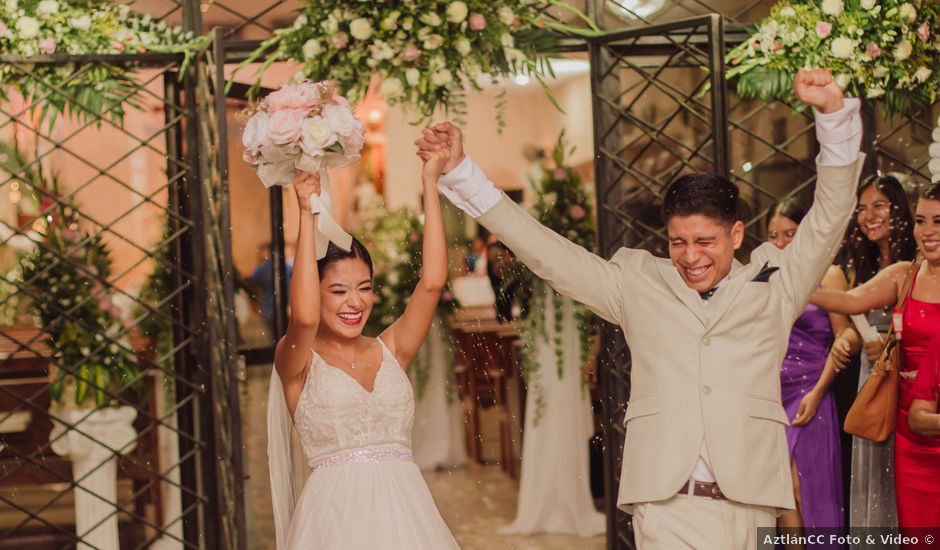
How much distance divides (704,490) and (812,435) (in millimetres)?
1945

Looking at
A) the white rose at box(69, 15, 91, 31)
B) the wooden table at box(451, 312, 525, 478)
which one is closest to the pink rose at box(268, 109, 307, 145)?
the white rose at box(69, 15, 91, 31)

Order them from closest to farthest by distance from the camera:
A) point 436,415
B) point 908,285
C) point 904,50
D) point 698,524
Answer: point 698,524 < point 908,285 < point 904,50 < point 436,415

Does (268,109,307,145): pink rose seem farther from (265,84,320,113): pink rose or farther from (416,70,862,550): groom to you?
(416,70,862,550): groom

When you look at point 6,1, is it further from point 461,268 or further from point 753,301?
point 461,268

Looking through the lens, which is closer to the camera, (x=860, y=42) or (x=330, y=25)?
(x=330, y=25)

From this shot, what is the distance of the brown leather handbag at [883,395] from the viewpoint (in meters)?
3.93

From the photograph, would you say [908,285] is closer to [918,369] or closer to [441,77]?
[918,369]

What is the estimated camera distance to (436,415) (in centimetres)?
702

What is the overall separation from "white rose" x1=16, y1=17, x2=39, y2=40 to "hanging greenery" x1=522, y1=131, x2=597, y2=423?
2.51 metres

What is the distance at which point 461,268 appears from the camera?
8727 millimetres

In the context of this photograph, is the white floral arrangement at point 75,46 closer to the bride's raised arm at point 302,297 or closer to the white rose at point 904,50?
the bride's raised arm at point 302,297

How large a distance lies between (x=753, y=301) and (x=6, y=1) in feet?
9.82

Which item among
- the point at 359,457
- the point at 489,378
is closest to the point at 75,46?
the point at 359,457

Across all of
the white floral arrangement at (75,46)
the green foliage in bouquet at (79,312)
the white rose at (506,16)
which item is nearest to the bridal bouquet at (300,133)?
the white rose at (506,16)
